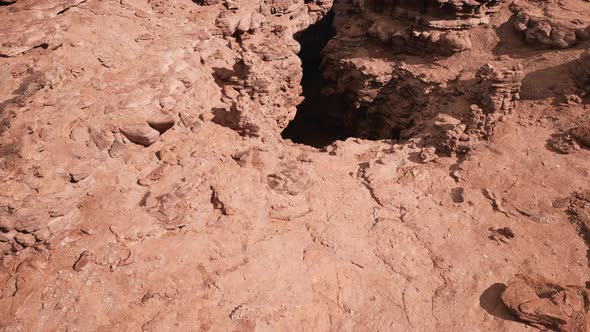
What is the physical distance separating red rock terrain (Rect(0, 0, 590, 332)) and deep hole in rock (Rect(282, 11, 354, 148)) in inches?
153

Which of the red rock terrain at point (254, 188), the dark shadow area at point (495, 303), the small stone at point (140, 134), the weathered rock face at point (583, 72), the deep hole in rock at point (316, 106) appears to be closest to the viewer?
the red rock terrain at point (254, 188)

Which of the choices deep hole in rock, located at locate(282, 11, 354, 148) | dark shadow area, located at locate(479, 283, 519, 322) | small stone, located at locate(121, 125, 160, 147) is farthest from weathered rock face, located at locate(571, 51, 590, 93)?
small stone, located at locate(121, 125, 160, 147)

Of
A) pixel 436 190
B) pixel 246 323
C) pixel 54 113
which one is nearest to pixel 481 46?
pixel 436 190

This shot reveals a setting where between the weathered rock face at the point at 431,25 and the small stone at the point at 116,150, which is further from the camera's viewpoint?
the weathered rock face at the point at 431,25

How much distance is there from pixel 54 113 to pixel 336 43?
10622mm

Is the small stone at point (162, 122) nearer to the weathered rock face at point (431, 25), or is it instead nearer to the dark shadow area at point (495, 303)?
the dark shadow area at point (495, 303)

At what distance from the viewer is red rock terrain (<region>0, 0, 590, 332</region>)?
6.71 m

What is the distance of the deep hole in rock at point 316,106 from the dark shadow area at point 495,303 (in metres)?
9.65

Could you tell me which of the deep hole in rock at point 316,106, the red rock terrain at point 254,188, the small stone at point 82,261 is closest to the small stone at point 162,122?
the red rock terrain at point 254,188

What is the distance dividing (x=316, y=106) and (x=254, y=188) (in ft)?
30.9

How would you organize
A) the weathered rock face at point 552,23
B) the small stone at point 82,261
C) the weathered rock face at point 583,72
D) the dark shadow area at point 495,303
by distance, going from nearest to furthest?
the small stone at point 82,261 < the dark shadow area at point 495,303 < the weathered rock face at point 583,72 < the weathered rock face at point 552,23

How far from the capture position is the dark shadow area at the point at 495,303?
7078 millimetres

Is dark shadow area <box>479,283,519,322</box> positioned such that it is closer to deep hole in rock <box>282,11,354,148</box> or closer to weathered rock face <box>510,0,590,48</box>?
weathered rock face <box>510,0,590,48</box>

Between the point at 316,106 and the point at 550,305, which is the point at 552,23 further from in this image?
the point at 550,305
